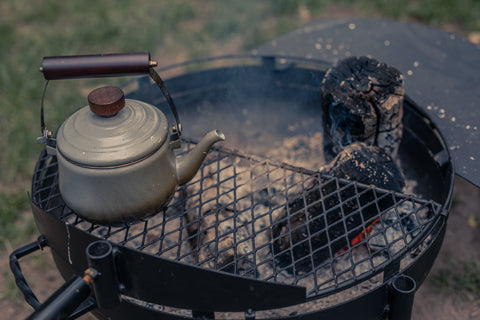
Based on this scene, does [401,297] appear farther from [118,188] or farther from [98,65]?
[98,65]

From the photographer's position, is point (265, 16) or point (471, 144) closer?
point (471, 144)

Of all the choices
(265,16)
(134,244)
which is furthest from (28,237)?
(265,16)


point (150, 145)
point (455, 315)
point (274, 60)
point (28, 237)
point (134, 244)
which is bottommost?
point (455, 315)

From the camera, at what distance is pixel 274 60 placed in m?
2.05

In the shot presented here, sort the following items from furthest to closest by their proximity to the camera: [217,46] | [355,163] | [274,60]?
[217,46] < [274,60] < [355,163]

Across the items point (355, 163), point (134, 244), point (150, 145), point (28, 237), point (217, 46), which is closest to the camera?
point (150, 145)

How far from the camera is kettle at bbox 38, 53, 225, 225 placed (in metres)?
1.14

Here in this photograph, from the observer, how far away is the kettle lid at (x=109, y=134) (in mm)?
1133

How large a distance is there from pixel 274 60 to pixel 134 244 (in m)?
0.99

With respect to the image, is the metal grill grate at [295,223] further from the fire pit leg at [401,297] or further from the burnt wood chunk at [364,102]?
the burnt wood chunk at [364,102]

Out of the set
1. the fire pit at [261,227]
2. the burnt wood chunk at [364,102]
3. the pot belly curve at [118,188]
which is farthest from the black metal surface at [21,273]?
the burnt wood chunk at [364,102]

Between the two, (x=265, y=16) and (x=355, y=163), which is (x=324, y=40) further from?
(x=265, y=16)

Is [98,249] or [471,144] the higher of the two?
[98,249]

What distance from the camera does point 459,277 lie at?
1.97 m
